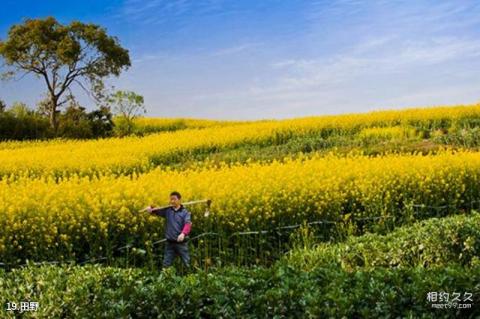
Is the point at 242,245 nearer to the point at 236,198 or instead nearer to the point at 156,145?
the point at 236,198

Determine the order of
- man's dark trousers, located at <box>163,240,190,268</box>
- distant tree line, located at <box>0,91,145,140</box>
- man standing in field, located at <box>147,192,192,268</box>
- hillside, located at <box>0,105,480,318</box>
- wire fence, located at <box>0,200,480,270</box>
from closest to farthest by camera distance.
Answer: hillside, located at <box>0,105,480,318</box>, man standing in field, located at <box>147,192,192,268</box>, man's dark trousers, located at <box>163,240,190,268</box>, wire fence, located at <box>0,200,480,270</box>, distant tree line, located at <box>0,91,145,140</box>

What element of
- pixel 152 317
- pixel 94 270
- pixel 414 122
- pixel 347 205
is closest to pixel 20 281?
pixel 94 270

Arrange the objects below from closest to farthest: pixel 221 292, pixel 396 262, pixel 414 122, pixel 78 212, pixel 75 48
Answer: pixel 221 292 → pixel 396 262 → pixel 78 212 → pixel 414 122 → pixel 75 48

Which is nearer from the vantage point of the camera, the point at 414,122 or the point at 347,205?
the point at 347,205

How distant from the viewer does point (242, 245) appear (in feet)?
39.8

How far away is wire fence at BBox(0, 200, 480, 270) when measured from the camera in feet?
37.0

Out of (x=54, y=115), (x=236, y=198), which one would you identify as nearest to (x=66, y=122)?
(x=54, y=115)

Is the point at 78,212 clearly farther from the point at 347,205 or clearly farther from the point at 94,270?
the point at 347,205

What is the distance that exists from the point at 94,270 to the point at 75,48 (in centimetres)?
3186

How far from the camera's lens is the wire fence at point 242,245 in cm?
1128

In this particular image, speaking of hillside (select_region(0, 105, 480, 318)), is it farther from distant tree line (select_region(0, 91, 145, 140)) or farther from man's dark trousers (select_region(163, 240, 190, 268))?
distant tree line (select_region(0, 91, 145, 140))

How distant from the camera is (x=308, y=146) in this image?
26109 mm

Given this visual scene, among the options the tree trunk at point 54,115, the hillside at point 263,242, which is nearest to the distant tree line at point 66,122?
the tree trunk at point 54,115

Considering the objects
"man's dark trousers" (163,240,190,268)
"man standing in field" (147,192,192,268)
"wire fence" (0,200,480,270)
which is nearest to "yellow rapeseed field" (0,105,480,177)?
"wire fence" (0,200,480,270)
